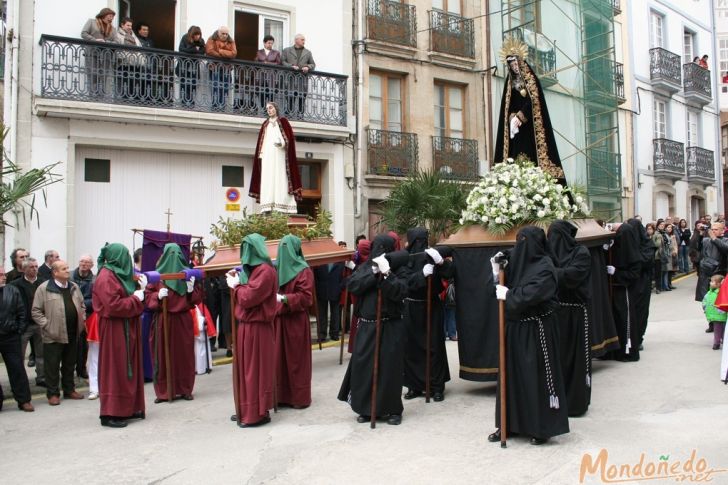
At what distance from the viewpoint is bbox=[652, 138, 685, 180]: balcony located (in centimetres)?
2422

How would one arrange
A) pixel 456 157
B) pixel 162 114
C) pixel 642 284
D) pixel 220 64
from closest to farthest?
1. pixel 642 284
2. pixel 162 114
3. pixel 220 64
4. pixel 456 157

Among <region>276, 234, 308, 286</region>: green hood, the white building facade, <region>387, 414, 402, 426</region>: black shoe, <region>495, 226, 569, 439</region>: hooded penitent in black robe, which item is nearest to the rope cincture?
<region>495, 226, 569, 439</region>: hooded penitent in black robe

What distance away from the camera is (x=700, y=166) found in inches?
1025

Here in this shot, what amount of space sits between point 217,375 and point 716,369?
A: 266 inches

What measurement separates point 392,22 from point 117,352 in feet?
40.8

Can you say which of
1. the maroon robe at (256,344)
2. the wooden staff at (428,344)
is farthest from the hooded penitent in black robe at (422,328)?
the maroon robe at (256,344)

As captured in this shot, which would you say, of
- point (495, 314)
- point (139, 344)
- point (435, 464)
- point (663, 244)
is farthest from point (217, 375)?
point (663, 244)

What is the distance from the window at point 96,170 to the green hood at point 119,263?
6627 mm

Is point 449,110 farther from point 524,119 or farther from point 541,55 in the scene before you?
point 524,119

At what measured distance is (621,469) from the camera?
5320 millimetres

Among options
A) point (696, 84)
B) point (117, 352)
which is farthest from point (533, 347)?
point (696, 84)

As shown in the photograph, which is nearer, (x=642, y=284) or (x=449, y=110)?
(x=642, y=284)

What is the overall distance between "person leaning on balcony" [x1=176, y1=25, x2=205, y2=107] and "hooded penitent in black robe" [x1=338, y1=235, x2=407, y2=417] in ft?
27.7

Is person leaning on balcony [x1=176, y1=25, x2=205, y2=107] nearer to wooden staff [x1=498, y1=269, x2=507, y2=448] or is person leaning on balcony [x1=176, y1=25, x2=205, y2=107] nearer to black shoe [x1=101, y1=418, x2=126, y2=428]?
black shoe [x1=101, y1=418, x2=126, y2=428]
